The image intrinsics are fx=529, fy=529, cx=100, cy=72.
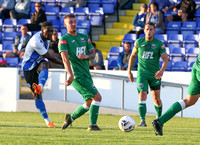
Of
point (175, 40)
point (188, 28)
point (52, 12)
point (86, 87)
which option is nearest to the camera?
point (86, 87)

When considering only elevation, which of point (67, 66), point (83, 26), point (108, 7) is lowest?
point (83, 26)

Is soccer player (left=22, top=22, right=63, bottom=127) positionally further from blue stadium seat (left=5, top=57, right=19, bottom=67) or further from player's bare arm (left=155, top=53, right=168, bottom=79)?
blue stadium seat (left=5, top=57, right=19, bottom=67)

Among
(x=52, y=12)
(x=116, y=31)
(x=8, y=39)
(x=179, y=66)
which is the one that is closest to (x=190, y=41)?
(x=179, y=66)

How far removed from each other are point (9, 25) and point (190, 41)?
6932mm

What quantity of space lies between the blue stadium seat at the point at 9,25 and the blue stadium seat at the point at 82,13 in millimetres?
2377

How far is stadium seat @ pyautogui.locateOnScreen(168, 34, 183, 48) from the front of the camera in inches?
715

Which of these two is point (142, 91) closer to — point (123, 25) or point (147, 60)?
point (147, 60)

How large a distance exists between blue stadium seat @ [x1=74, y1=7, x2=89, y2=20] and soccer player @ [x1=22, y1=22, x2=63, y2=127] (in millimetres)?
10093

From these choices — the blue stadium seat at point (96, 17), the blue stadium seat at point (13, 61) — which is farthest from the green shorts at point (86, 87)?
the blue stadium seat at point (96, 17)

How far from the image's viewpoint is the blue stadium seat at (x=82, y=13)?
2011 cm

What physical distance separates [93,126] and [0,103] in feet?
23.3

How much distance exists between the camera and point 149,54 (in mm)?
10930

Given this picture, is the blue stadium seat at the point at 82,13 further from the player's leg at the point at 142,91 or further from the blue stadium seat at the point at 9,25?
A: the player's leg at the point at 142,91

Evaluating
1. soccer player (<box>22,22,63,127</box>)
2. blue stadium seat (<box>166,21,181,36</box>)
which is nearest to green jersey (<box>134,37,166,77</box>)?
soccer player (<box>22,22,63,127</box>)
